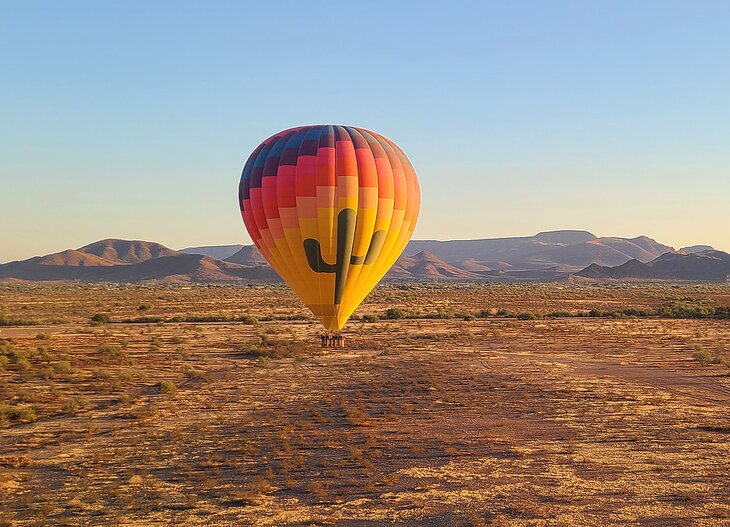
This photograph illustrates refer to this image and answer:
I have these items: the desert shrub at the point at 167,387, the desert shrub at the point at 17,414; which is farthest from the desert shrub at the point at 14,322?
the desert shrub at the point at 17,414

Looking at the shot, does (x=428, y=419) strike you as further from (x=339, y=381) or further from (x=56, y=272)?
(x=56, y=272)

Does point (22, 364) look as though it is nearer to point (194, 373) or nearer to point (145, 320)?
point (194, 373)

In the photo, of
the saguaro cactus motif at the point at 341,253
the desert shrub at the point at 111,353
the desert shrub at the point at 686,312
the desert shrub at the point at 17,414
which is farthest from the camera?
the desert shrub at the point at 686,312

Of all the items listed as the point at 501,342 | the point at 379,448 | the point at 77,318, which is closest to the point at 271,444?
the point at 379,448

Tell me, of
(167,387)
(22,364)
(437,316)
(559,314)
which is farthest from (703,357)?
(22,364)

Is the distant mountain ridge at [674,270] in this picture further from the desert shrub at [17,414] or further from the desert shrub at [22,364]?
the desert shrub at [17,414]
